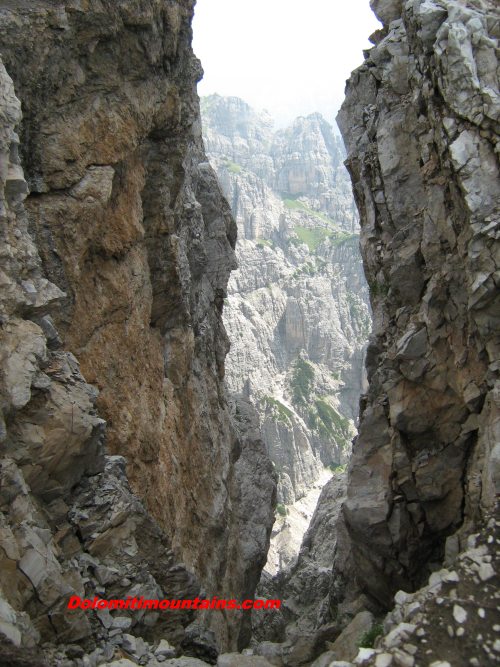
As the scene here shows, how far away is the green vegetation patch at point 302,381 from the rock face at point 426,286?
139m

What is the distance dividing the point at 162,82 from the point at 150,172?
13.2ft

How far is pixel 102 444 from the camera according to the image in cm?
1819

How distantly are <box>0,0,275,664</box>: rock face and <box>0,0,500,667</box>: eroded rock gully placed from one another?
3.4 inches

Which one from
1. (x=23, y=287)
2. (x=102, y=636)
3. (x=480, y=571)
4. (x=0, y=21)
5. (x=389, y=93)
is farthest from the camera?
(x=389, y=93)

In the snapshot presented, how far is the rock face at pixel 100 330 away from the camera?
15148 millimetres

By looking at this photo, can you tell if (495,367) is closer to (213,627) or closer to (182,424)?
(182,424)

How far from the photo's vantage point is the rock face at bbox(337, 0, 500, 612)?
18812mm

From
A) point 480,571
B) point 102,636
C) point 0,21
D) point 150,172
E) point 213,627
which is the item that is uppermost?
point 0,21

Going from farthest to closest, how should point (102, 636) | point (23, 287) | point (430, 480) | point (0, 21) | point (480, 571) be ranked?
point (430, 480)
point (0, 21)
point (23, 287)
point (102, 636)
point (480, 571)

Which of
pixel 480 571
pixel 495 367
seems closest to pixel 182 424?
pixel 495 367

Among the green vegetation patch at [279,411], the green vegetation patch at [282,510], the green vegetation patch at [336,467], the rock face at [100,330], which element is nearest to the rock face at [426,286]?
the rock face at [100,330]

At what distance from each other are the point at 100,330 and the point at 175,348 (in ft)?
24.2

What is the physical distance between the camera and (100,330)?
22.1 metres
